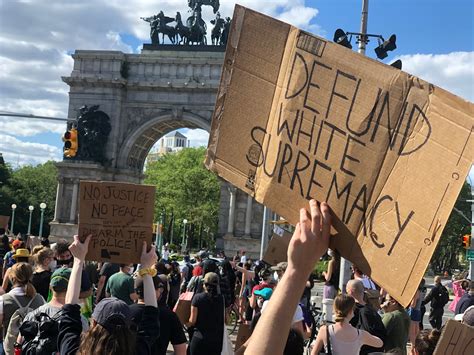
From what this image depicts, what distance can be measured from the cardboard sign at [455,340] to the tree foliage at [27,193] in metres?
80.3

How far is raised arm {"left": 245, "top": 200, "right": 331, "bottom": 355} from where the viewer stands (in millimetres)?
2436

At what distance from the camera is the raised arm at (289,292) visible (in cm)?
244

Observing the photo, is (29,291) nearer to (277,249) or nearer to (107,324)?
(107,324)

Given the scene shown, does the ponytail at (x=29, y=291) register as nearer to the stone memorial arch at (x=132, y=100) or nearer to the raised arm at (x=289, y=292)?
the raised arm at (x=289, y=292)

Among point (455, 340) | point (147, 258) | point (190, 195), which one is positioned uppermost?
point (190, 195)

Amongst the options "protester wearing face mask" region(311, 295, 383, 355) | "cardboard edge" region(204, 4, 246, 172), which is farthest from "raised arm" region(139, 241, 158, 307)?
"cardboard edge" region(204, 4, 246, 172)

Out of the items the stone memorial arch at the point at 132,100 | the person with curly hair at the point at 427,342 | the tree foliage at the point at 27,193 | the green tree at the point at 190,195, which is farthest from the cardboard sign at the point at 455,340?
the tree foliage at the point at 27,193

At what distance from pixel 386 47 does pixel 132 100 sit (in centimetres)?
3608

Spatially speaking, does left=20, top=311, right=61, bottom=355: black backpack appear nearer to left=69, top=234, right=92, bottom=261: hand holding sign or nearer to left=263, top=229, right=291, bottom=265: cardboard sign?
left=69, top=234, right=92, bottom=261: hand holding sign

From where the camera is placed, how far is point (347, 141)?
280 centimetres

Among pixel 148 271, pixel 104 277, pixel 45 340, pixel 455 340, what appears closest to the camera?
pixel 455 340

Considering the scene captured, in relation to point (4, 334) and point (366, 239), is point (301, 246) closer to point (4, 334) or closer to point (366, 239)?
point (366, 239)

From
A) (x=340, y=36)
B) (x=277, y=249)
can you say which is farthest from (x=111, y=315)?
(x=340, y=36)

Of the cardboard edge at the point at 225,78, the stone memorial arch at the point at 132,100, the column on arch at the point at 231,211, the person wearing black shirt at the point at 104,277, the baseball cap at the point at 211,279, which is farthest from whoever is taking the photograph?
the stone memorial arch at the point at 132,100
